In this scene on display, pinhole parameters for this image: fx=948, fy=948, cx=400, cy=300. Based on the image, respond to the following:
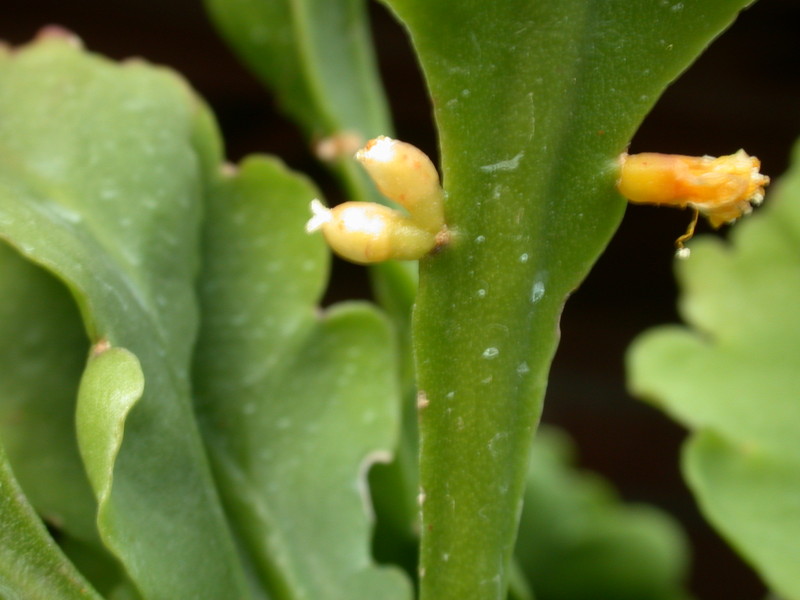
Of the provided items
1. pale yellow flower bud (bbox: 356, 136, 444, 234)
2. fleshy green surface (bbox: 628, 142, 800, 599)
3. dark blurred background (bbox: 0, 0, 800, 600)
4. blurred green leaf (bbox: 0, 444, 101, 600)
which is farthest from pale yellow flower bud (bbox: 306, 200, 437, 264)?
dark blurred background (bbox: 0, 0, 800, 600)

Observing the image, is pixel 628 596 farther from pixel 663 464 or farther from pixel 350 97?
pixel 663 464

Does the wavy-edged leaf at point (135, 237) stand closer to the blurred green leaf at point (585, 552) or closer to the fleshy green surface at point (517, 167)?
the fleshy green surface at point (517, 167)

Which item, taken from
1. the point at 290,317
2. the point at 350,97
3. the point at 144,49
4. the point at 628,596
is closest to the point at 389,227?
the point at 290,317

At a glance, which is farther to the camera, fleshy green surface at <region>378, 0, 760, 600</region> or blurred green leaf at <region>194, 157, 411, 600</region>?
blurred green leaf at <region>194, 157, 411, 600</region>

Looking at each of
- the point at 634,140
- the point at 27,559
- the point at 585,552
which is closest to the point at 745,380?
the point at 585,552

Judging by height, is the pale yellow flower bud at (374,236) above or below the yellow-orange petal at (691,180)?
below

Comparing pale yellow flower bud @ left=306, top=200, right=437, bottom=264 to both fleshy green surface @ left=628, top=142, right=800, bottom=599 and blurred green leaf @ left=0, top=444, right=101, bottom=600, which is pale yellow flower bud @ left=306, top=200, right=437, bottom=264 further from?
fleshy green surface @ left=628, top=142, right=800, bottom=599

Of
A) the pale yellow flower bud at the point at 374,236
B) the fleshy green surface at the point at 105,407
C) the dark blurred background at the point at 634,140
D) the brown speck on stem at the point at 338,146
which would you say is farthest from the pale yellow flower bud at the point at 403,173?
the dark blurred background at the point at 634,140
